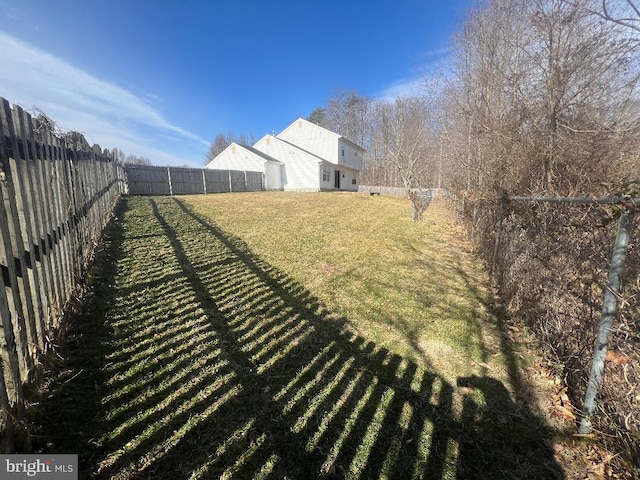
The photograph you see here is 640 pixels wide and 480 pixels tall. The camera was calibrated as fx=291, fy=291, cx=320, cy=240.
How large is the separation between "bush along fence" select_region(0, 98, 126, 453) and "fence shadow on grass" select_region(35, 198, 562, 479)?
35cm

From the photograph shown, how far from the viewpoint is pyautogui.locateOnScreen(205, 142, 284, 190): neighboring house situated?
2617cm

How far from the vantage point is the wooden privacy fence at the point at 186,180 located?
17953mm

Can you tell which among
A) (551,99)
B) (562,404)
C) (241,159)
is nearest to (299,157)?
(241,159)

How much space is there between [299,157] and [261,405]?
26270mm

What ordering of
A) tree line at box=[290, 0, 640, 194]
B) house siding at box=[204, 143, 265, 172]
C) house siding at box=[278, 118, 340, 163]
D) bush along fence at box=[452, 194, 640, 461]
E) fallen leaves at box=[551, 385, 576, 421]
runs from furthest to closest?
house siding at box=[278, 118, 340, 163], house siding at box=[204, 143, 265, 172], tree line at box=[290, 0, 640, 194], fallen leaves at box=[551, 385, 576, 421], bush along fence at box=[452, 194, 640, 461]

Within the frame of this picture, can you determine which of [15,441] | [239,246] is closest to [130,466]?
[15,441]

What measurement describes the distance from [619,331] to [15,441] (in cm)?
398

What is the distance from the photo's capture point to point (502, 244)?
497 cm

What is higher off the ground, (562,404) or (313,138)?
(313,138)

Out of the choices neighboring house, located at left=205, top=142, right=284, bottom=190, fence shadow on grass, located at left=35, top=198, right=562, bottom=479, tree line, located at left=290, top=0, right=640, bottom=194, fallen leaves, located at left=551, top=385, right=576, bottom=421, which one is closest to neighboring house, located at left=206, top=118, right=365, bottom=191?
neighboring house, located at left=205, top=142, right=284, bottom=190

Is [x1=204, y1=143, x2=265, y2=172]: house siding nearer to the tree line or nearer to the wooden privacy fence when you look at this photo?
the wooden privacy fence

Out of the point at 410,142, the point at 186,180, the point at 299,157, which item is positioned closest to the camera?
the point at 186,180

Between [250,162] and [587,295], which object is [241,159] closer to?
[250,162]

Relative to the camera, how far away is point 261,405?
2.40 meters
